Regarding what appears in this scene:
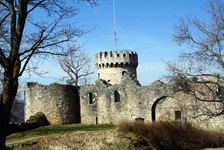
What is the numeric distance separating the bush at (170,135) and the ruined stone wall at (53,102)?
11071 mm

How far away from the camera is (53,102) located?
29797mm

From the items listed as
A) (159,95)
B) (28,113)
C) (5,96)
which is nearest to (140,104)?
(159,95)

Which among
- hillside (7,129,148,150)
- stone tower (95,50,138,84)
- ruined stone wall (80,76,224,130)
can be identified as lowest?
hillside (7,129,148,150)

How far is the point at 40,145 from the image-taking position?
742 inches

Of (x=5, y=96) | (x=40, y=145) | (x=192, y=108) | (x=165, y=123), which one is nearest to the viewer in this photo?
(x=5, y=96)

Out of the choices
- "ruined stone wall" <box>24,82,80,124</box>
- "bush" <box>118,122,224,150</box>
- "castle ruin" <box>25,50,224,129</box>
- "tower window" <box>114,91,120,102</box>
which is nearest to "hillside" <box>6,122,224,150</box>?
"bush" <box>118,122,224,150</box>

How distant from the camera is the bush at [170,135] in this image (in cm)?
1972

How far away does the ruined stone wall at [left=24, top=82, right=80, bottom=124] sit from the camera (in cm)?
2971

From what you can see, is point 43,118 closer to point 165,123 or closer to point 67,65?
point 165,123

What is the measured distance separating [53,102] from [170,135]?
1368 centimetres

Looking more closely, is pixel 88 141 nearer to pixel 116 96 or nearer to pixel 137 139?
pixel 137 139

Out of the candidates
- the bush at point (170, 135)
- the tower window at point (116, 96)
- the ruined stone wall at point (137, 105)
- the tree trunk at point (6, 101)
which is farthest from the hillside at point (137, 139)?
the tree trunk at point (6, 101)

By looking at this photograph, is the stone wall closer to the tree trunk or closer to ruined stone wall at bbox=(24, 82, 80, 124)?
ruined stone wall at bbox=(24, 82, 80, 124)

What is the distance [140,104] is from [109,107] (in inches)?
139
